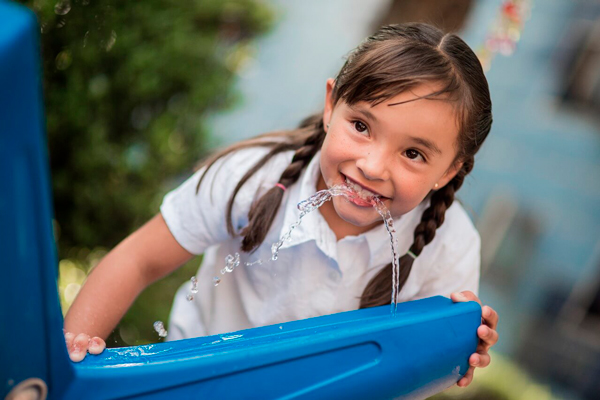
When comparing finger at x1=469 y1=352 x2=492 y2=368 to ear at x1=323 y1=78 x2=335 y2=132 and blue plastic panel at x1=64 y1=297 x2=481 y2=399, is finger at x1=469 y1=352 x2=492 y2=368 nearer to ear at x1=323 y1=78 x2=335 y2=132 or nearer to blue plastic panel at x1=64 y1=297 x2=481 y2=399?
blue plastic panel at x1=64 y1=297 x2=481 y2=399

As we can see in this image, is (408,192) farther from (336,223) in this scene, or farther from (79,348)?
(79,348)

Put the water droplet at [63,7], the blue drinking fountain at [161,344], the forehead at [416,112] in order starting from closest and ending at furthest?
the blue drinking fountain at [161,344], the forehead at [416,112], the water droplet at [63,7]

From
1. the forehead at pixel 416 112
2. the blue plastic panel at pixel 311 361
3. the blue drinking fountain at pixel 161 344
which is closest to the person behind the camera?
the blue drinking fountain at pixel 161 344

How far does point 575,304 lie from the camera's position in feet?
12.3

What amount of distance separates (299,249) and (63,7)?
109cm

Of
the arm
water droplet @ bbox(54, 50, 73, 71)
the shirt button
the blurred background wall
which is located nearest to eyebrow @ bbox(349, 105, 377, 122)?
the shirt button

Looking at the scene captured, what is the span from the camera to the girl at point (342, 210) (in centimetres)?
89

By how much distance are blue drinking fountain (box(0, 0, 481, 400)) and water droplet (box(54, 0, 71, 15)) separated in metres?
1.24

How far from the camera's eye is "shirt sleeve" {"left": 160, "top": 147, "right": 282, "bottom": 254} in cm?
111

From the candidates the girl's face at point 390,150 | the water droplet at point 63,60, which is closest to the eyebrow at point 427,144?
the girl's face at point 390,150

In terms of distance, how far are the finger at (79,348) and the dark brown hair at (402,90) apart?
0.43 meters

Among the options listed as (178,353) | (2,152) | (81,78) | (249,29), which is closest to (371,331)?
(178,353)

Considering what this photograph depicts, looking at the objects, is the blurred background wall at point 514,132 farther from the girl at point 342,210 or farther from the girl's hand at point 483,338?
the girl's hand at point 483,338

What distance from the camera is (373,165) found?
2.90 feet
